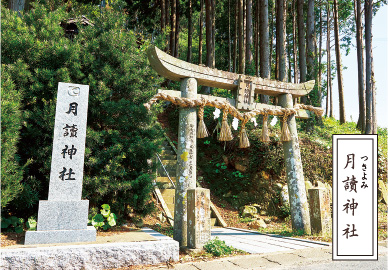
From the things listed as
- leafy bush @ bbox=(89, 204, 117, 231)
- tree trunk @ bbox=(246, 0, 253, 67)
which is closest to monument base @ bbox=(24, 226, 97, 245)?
leafy bush @ bbox=(89, 204, 117, 231)

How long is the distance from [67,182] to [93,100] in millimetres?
1915

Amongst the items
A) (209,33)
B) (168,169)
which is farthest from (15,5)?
(209,33)

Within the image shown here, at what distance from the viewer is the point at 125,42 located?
612cm

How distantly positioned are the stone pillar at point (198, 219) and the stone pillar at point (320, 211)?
2.55 m

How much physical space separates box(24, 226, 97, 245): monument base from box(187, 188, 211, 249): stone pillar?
150 centimetres

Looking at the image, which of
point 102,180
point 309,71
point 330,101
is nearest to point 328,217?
point 102,180

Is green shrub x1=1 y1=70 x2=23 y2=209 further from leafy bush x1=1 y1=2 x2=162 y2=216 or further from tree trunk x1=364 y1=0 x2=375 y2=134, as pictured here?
tree trunk x1=364 y1=0 x2=375 y2=134

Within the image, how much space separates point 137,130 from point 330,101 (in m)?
17.3

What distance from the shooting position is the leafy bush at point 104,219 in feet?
16.6

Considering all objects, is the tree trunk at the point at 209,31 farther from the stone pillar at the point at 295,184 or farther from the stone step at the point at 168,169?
the stone pillar at the point at 295,184

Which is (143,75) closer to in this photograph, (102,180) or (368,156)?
(102,180)

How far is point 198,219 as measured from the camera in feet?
13.9

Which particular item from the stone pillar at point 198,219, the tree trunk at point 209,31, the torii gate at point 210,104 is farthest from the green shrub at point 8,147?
the tree trunk at point 209,31

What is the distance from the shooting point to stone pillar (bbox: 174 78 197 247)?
4664mm
